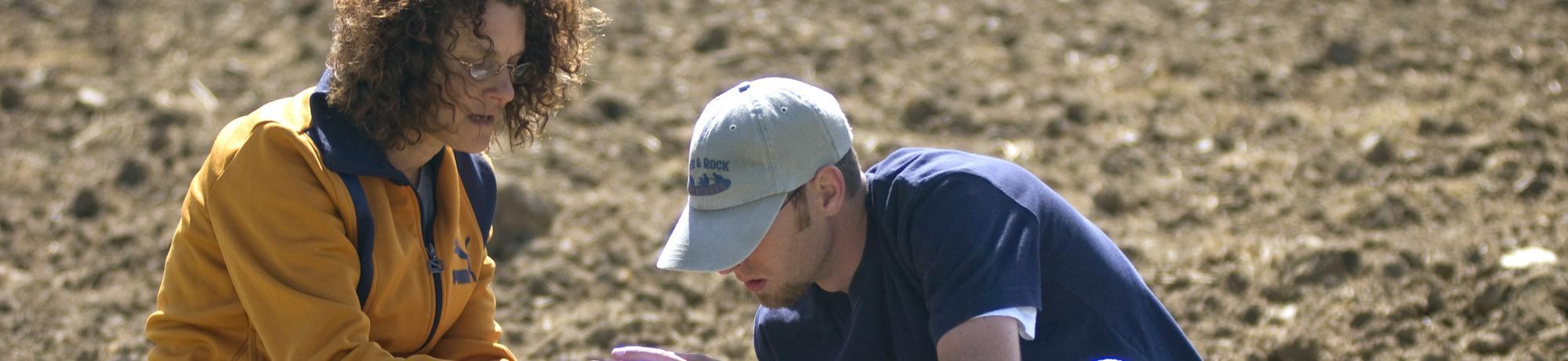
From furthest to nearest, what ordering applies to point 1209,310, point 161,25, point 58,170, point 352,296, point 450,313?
point 161,25 → point 58,170 → point 1209,310 → point 450,313 → point 352,296

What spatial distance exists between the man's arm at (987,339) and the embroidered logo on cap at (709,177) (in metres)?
0.43

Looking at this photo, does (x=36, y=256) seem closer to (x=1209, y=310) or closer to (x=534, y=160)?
(x=534, y=160)

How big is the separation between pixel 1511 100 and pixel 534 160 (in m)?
3.20

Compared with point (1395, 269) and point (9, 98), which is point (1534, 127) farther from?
point (9, 98)

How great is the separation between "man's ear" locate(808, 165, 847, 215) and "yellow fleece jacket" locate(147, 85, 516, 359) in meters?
0.76

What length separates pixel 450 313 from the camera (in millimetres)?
2932

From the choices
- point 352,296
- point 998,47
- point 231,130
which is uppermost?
point 231,130

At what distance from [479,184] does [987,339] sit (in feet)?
3.98

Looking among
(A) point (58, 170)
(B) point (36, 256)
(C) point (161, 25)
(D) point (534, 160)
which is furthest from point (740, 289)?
(C) point (161, 25)

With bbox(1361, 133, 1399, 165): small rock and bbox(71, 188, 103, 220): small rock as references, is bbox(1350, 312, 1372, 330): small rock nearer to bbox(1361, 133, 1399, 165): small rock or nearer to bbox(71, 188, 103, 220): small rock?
bbox(1361, 133, 1399, 165): small rock

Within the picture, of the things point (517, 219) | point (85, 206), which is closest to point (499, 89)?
point (517, 219)

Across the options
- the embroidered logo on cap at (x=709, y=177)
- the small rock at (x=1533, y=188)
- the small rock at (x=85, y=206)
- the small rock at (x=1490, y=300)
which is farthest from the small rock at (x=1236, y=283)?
the small rock at (x=85, y=206)

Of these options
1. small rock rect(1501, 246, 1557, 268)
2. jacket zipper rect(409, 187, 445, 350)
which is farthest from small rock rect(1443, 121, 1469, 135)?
jacket zipper rect(409, 187, 445, 350)

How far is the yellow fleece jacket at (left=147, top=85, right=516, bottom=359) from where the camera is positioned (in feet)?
8.20
